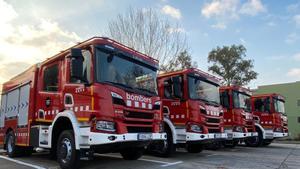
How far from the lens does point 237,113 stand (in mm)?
14250

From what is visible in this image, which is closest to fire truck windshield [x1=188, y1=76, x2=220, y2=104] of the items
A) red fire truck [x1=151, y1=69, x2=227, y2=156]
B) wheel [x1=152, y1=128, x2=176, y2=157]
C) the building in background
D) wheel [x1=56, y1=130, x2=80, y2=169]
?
red fire truck [x1=151, y1=69, x2=227, y2=156]

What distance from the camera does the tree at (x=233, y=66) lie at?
125 ft

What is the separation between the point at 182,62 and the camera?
26.3m

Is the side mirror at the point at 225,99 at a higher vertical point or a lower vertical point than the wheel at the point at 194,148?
higher

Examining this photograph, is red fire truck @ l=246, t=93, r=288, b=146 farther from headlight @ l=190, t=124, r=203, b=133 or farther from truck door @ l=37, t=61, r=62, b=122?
truck door @ l=37, t=61, r=62, b=122

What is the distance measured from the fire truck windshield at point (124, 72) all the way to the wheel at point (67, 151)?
1.57 meters

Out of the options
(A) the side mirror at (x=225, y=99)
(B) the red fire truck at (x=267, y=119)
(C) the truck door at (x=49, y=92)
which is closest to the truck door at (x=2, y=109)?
(C) the truck door at (x=49, y=92)

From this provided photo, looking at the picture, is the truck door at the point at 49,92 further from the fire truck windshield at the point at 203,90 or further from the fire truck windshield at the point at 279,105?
the fire truck windshield at the point at 279,105

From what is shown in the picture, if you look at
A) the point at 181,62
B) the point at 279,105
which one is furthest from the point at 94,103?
the point at 181,62

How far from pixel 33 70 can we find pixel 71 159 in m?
3.77

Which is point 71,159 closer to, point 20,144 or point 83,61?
point 83,61

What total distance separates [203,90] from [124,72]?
163 inches

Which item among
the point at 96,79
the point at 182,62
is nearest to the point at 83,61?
the point at 96,79

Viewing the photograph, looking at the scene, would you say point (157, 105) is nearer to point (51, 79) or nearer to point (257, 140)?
point (51, 79)
